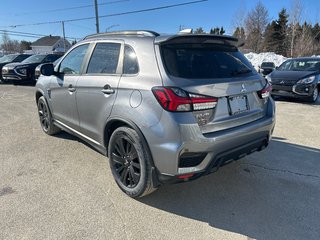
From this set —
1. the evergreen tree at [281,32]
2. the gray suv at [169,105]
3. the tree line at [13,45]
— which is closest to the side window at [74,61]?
the gray suv at [169,105]

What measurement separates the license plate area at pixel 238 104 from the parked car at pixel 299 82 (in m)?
6.48

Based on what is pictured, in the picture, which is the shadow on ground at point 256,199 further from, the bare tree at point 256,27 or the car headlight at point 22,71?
the bare tree at point 256,27

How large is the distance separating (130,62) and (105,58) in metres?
0.57

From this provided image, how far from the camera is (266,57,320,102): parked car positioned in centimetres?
849

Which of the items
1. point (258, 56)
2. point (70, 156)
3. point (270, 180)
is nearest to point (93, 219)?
point (70, 156)

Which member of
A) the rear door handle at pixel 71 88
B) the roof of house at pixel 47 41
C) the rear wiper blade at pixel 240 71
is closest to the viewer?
the rear wiper blade at pixel 240 71

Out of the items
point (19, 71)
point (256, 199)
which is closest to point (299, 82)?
point (256, 199)

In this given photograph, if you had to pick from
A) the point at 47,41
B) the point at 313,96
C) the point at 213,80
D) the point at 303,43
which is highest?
the point at 47,41

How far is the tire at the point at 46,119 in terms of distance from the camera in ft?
16.5

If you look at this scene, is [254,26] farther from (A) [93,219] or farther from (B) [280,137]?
(A) [93,219]

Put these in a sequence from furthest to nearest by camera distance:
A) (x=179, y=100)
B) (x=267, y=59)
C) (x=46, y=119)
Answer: (x=267, y=59)
(x=46, y=119)
(x=179, y=100)

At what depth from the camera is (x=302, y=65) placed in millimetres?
→ 9656

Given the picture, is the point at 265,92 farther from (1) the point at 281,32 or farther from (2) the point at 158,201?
(1) the point at 281,32

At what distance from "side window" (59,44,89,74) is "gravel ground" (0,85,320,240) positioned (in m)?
1.33
